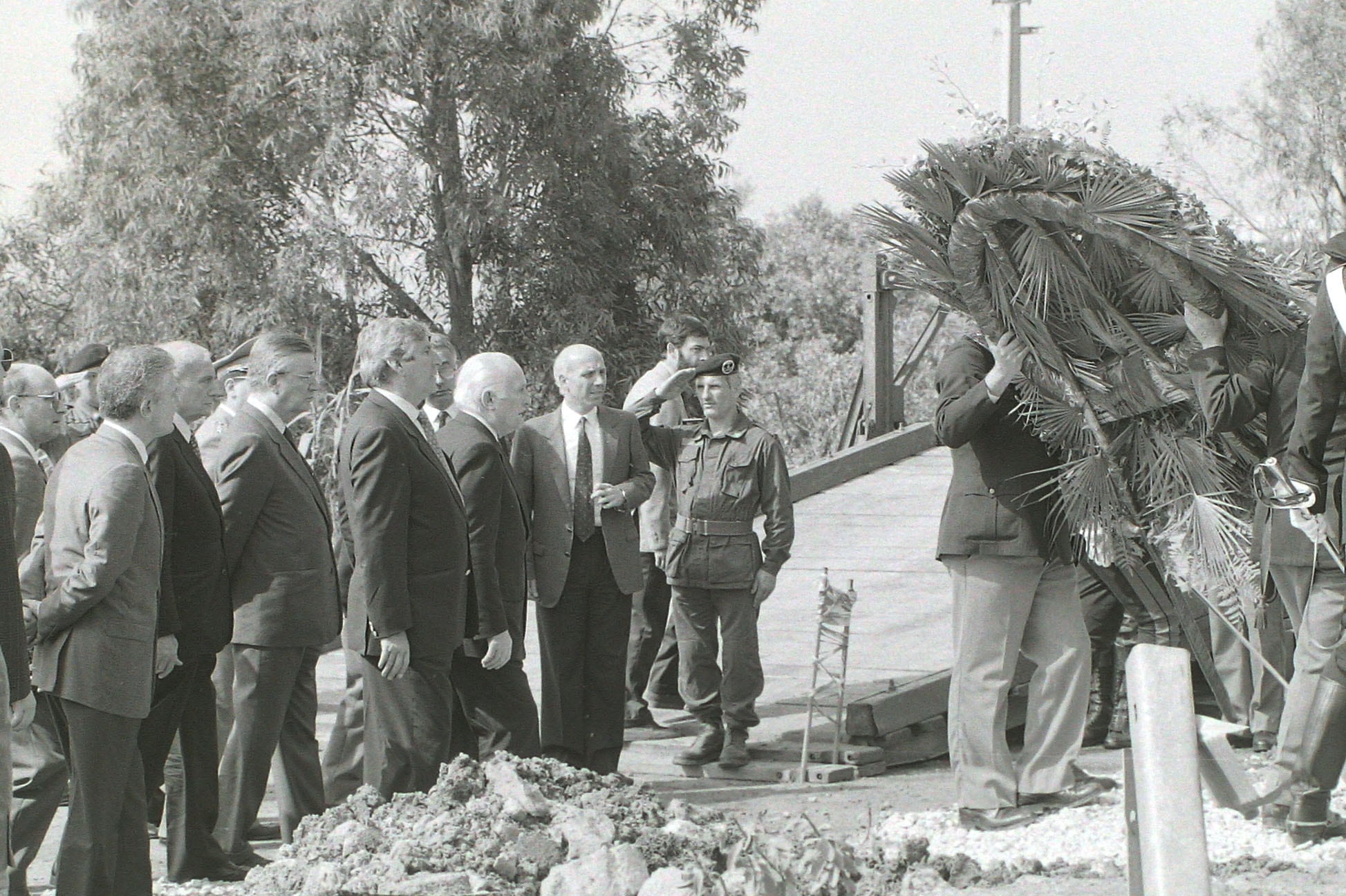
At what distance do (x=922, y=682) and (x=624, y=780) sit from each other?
235 centimetres

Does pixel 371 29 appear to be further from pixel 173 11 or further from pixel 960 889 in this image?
pixel 960 889

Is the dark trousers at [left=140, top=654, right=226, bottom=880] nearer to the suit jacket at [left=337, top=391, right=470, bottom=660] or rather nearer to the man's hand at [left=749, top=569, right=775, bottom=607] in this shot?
the suit jacket at [left=337, top=391, right=470, bottom=660]

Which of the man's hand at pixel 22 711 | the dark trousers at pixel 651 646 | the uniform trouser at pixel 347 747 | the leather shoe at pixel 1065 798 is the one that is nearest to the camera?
the man's hand at pixel 22 711

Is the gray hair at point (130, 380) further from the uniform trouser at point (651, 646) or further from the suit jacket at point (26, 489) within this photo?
the uniform trouser at point (651, 646)

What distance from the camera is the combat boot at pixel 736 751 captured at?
6965mm

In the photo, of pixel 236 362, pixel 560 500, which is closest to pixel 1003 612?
pixel 560 500

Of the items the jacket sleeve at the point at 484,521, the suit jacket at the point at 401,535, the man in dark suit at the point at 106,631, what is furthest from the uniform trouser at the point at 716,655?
the man in dark suit at the point at 106,631

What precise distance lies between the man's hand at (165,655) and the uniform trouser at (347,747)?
3.82ft

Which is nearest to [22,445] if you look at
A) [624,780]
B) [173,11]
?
[624,780]

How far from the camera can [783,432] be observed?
109 feet

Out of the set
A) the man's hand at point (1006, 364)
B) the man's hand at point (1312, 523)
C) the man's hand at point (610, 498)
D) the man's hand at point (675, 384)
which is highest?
the man's hand at point (675, 384)

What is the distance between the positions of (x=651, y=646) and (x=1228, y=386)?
12.2 feet

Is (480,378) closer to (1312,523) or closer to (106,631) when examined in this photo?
(106,631)

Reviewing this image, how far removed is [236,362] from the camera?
712cm
